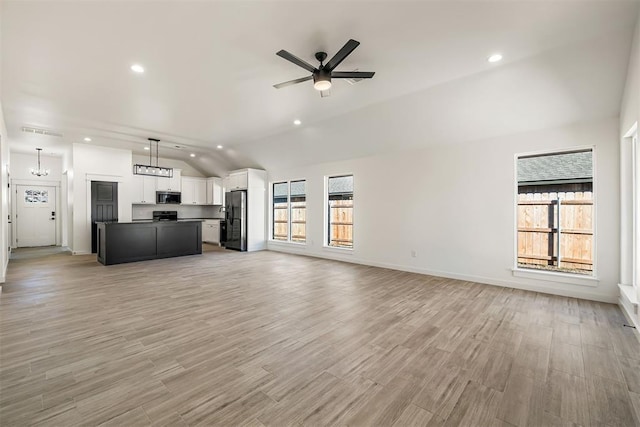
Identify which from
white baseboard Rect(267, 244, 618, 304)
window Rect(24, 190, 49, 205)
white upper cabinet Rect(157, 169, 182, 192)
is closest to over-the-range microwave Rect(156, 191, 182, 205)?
white upper cabinet Rect(157, 169, 182, 192)

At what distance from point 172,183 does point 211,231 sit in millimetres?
2181

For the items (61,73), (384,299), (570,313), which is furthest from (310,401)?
(61,73)

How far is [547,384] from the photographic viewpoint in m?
2.04

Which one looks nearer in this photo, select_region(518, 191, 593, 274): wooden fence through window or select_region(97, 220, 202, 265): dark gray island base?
select_region(518, 191, 593, 274): wooden fence through window

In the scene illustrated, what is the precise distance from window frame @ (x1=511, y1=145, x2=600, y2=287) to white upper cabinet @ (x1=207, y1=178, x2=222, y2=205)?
957cm

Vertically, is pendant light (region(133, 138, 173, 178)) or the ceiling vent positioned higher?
the ceiling vent

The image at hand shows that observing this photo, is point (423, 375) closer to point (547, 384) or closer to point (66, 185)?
point (547, 384)

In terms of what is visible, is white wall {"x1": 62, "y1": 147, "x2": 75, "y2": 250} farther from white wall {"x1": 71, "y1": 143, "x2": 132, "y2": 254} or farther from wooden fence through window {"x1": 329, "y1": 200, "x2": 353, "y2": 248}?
wooden fence through window {"x1": 329, "y1": 200, "x2": 353, "y2": 248}

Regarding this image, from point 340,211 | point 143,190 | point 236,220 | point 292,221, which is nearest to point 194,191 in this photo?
point 143,190

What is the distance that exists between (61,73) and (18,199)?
786cm

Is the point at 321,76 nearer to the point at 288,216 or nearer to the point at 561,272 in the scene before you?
the point at 561,272

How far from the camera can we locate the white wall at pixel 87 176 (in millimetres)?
7684

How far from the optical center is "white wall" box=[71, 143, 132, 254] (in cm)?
768

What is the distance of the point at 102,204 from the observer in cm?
813
